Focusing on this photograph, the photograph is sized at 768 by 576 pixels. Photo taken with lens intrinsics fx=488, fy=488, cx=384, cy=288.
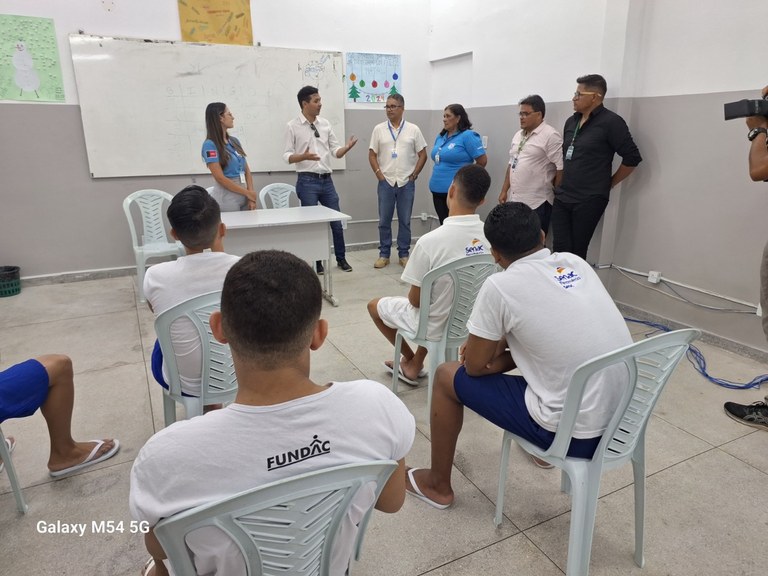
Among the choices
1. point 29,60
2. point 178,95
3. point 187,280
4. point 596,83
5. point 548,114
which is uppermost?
point 29,60

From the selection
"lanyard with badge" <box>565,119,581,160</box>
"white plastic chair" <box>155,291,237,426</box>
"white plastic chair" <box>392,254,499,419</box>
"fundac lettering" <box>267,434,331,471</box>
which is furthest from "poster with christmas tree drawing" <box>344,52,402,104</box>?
"fundac lettering" <box>267,434,331,471</box>

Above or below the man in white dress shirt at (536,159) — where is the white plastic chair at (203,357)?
below

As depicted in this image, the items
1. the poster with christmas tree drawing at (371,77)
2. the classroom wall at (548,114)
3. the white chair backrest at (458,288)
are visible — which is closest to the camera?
the white chair backrest at (458,288)

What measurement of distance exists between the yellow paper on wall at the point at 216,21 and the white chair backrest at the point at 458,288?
13.1 feet

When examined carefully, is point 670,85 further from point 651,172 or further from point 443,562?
point 443,562

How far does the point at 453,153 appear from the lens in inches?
189

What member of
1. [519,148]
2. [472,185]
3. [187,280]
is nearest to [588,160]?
[519,148]

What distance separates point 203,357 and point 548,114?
12.4 ft

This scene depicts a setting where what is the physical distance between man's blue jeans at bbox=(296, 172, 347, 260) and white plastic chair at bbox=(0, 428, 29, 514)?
3.52 m

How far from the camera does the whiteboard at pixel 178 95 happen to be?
14.6 feet

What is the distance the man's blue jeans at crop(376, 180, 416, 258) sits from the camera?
5270 millimetres

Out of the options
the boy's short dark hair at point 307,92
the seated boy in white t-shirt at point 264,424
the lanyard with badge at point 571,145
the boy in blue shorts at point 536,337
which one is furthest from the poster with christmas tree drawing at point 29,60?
the seated boy in white t-shirt at point 264,424

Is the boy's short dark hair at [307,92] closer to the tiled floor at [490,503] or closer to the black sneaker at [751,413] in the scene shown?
the tiled floor at [490,503]

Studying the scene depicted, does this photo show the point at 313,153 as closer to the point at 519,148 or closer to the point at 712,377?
the point at 519,148
